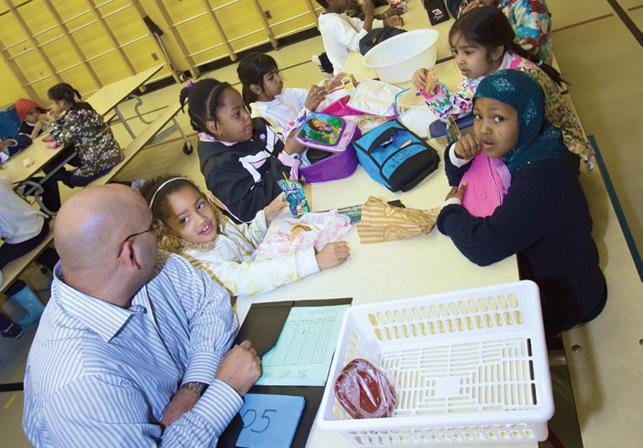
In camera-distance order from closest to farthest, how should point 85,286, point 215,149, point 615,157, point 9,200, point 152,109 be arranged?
point 85,286 < point 215,149 < point 615,157 < point 9,200 < point 152,109

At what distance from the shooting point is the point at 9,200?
3.40 m

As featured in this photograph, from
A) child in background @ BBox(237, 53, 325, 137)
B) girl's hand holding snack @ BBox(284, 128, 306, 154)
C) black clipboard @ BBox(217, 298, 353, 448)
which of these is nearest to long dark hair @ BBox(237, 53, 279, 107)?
child in background @ BBox(237, 53, 325, 137)

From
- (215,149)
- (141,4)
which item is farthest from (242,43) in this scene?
(215,149)

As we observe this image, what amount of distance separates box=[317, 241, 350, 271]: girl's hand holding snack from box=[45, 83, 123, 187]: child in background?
3798 mm

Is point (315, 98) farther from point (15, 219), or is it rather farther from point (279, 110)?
point (15, 219)

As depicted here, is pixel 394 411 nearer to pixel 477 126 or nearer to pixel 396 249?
pixel 396 249

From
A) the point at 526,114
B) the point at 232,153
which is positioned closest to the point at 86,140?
the point at 232,153

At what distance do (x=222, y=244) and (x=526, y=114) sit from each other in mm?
1159

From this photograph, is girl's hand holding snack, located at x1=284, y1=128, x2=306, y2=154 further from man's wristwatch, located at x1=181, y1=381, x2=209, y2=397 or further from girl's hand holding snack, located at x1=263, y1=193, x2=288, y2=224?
man's wristwatch, located at x1=181, y1=381, x2=209, y2=397

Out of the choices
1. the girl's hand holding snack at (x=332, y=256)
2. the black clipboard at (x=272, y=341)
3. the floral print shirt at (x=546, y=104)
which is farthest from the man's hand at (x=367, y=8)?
the black clipboard at (x=272, y=341)

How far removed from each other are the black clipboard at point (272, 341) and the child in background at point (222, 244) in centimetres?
10

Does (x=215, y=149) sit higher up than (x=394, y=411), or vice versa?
(x=215, y=149)

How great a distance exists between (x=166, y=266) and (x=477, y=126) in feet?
3.57

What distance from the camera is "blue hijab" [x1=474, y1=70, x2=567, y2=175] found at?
51.7 inches
